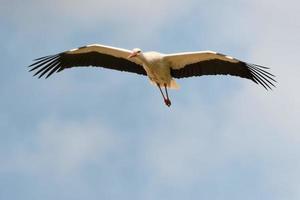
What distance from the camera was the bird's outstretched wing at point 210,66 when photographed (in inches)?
933

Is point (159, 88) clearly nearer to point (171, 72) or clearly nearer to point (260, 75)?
point (171, 72)

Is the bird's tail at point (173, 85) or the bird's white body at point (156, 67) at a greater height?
the bird's white body at point (156, 67)

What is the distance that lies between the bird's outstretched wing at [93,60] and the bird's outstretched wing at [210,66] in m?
0.97

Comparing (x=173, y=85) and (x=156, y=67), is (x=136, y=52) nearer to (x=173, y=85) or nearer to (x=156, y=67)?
(x=156, y=67)

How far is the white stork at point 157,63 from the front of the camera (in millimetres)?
23688

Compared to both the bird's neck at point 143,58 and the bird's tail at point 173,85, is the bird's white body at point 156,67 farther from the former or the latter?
the bird's tail at point 173,85

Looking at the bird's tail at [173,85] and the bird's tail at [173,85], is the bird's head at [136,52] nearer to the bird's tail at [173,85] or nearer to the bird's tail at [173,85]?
the bird's tail at [173,85]

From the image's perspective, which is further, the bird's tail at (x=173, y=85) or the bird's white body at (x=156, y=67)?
the bird's tail at (x=173, y=85)

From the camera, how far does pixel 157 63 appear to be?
23672mm

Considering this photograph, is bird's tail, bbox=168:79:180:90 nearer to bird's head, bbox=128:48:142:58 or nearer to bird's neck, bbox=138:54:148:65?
bird's neck, bbox=138:54:148:65

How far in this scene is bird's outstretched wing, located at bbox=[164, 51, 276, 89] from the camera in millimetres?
23688

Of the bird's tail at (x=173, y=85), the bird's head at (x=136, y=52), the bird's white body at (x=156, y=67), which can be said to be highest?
the bird's head at (x=136, y=52)

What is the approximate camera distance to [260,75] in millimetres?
23703

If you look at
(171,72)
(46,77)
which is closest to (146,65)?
(171,72)
